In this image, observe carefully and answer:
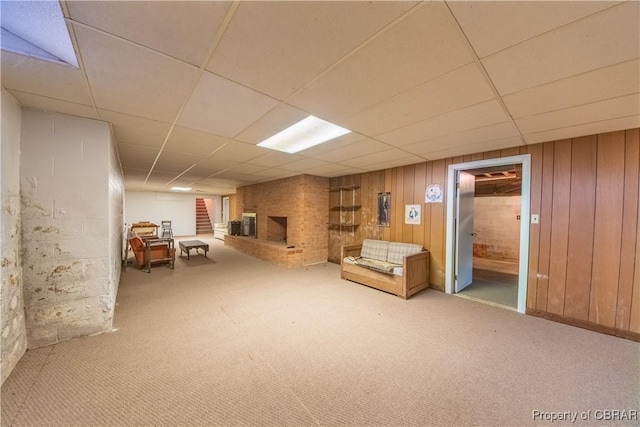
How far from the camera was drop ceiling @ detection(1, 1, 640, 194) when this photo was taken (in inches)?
41.2

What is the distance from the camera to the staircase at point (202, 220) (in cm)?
1286

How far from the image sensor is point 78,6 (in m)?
0.99

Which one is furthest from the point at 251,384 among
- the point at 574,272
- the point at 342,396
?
the point at 574,272

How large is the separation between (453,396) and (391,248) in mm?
2783

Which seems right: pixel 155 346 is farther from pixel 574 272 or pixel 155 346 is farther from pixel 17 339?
pixel 574 272

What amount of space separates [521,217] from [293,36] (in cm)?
346

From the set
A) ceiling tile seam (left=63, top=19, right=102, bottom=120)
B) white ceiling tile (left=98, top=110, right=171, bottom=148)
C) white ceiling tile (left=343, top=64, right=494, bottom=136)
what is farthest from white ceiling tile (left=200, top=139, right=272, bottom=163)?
white ceiling tile (left=343, top=64, right=494, bottom=136)

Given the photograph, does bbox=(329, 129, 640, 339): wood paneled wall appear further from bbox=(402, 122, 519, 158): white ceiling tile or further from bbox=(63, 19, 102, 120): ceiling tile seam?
bbox=(63, 19, 102, 120): ceiling tile seam

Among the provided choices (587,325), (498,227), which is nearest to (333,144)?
(587,325)

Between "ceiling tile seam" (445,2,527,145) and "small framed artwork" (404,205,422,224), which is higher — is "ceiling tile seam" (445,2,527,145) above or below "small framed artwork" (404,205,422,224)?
above

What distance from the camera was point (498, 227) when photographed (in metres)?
6.75

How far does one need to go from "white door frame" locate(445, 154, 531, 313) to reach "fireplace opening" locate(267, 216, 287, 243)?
4.39m

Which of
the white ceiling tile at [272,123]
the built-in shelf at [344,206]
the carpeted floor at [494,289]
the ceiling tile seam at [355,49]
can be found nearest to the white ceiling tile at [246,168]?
the white ceiling tile at [272,123]

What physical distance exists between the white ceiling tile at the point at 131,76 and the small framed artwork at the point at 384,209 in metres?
3.77
